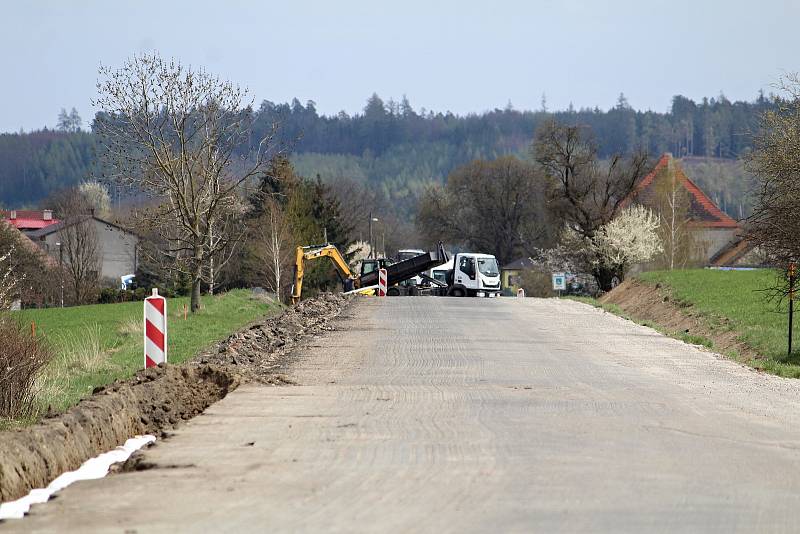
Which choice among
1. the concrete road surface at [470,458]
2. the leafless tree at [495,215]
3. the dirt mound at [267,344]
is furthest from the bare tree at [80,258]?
the concrete road surface at [470,458]

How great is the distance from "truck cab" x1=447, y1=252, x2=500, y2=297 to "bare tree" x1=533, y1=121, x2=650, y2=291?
1458cm

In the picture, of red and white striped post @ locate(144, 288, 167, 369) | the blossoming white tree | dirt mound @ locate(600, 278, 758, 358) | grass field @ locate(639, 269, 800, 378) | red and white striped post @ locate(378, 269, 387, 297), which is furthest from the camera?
the blossoming white tree

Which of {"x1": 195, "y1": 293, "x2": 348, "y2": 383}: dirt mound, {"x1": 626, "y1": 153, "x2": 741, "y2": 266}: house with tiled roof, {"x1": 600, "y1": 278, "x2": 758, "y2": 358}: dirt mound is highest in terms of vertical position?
{"x1": 626, "y1": 153, "x2": 741, "y2": 266}: house with tiled roof

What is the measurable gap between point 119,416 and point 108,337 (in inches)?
892

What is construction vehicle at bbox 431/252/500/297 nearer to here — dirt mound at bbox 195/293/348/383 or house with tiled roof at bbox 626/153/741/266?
house with tiled roof at bbox 626/153/741/266

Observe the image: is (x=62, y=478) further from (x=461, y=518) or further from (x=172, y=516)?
(x=461, y=518)

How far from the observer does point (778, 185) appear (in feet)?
75.4

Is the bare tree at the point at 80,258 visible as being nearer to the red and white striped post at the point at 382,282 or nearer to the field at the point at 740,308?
the red and white striped post at the point at 382,282

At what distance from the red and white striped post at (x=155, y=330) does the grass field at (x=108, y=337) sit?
133cm

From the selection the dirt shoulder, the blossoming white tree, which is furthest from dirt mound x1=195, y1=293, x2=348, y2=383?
the blossoming white tree

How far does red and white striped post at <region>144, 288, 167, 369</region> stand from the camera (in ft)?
51.6

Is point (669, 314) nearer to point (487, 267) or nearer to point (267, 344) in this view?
point (267, 344)

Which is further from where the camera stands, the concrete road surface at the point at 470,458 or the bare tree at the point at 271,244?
the bare tree at the point at 271,244

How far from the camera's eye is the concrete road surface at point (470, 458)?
22.2 ft
